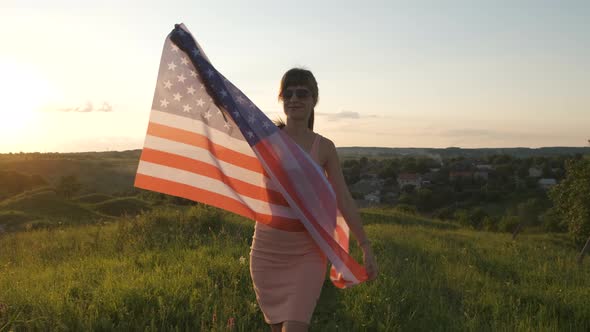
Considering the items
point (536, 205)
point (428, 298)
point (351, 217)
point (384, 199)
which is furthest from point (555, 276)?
point (384, 199)

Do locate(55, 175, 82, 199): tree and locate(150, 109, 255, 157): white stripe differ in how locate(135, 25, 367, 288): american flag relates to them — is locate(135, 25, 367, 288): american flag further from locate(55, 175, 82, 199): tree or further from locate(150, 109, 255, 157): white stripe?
locate(55, 175, 82, 199): tree

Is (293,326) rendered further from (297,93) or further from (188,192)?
(188,192)

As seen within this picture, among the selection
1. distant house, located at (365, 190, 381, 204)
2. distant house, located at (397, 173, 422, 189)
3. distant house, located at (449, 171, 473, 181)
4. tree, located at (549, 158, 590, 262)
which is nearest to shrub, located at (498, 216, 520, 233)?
distant house, located at (365, 190, 381, 204)

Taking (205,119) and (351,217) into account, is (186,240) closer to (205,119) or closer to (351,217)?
(205,119)

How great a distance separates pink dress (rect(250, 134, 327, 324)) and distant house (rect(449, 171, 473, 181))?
106 metres

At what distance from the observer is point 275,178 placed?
3.61 metres

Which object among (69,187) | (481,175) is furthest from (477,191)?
(69,187)

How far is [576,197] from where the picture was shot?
20953mm

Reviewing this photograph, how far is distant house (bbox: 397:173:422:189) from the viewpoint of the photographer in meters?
110

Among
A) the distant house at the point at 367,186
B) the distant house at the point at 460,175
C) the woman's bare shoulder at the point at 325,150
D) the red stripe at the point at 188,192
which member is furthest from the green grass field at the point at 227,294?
the distant house at the point at 460,175

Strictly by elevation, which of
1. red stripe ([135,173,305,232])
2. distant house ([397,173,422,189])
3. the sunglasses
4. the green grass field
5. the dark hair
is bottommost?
distant house ([397,173,422,189])

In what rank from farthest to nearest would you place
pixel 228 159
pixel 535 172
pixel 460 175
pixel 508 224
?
pixel 460 175 → pixel 535 172 → pixel 508 224 → pixel 228 159

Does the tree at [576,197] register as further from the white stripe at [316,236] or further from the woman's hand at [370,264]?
the woman's hand at [370,264]

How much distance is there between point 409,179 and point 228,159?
368 feet
